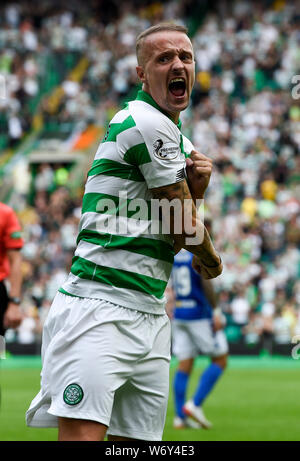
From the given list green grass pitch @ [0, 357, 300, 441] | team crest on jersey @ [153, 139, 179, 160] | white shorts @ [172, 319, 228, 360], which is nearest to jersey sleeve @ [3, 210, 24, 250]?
green grass pitch @ [0, 357, 300, 441]

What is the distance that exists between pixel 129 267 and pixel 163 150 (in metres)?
0.53

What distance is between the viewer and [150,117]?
3.91 m

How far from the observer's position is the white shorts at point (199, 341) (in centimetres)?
986

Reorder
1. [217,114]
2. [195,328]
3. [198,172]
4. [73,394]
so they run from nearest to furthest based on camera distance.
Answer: [73,394] < [198,172] < [195,328] < [217,114]

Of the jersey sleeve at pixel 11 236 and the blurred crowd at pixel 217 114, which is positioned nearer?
the jersey sleeve at pixel 11 236

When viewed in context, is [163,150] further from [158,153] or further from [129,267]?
[129,267]

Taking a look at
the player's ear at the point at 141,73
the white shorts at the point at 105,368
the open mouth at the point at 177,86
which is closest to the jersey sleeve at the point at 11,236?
the white shorts at the point at 105,368

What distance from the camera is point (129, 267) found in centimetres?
398

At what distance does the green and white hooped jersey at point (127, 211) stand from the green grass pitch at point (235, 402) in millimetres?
4276

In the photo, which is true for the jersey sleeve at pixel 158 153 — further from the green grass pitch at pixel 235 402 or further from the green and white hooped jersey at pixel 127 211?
the green grass pitch at pixel 235 402

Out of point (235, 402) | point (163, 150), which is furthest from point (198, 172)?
point (235, 402)
